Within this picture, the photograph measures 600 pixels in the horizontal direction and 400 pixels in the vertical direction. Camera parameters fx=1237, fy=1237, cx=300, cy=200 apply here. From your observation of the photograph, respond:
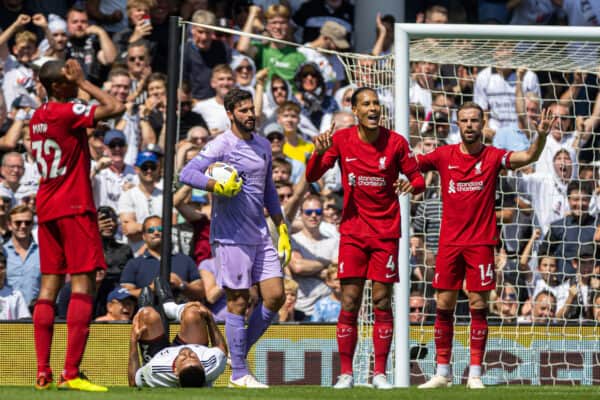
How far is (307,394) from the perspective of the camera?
8148mm

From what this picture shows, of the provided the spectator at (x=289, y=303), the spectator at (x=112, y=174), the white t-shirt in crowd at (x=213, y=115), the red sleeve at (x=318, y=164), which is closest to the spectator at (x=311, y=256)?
the spectator at (x=289, y=303)

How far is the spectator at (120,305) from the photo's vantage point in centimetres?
1137

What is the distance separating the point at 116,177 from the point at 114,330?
97.7 inches

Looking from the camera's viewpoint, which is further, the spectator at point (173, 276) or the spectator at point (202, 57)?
the spectator at point (202, 57)

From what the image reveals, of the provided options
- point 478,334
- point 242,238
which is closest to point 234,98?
point 242,238

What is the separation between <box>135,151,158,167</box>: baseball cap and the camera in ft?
41.7

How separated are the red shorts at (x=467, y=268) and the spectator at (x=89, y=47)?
215 inches

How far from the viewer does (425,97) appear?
13492mm

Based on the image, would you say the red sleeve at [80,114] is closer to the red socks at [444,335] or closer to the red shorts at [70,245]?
the red shorts at [70,245]

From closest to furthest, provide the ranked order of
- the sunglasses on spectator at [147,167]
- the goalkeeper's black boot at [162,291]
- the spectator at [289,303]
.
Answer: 1. the goalkeeper's black boot at [162,291]
2. the spectator at [289,303]
3. the sunglasses on spectator at [147,167]

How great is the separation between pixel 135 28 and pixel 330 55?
7.81ft

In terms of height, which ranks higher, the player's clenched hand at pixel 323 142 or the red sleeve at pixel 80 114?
the red sleeve at pixel 80 114

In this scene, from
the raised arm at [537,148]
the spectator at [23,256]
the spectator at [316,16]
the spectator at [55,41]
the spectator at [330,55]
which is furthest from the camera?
the spectator at [316,16]

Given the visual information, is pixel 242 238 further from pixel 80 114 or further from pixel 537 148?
pixel 537 148
